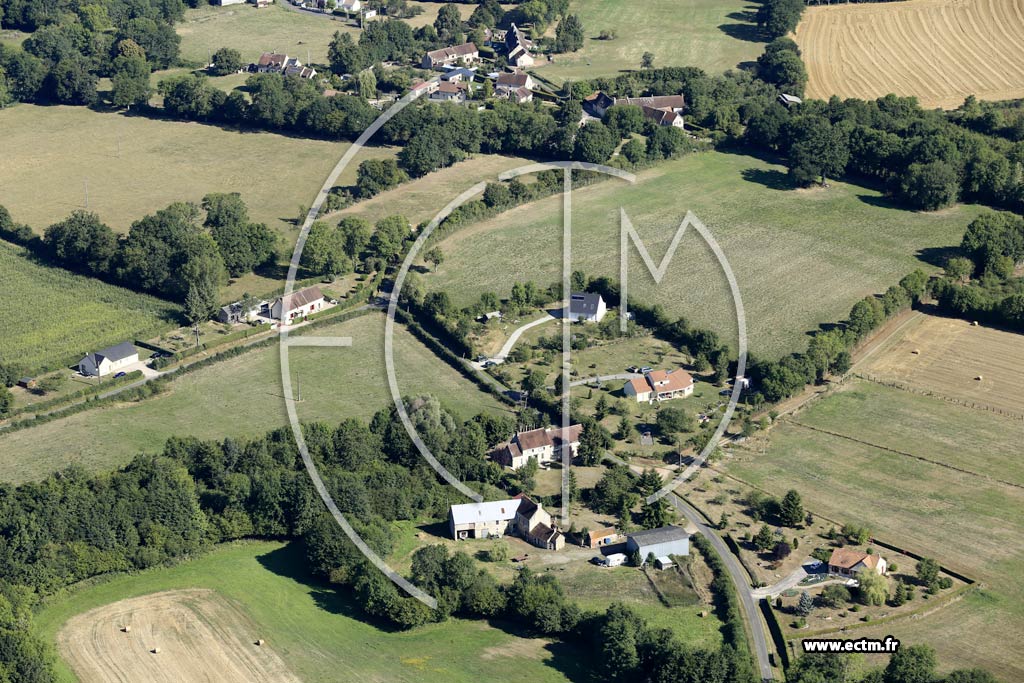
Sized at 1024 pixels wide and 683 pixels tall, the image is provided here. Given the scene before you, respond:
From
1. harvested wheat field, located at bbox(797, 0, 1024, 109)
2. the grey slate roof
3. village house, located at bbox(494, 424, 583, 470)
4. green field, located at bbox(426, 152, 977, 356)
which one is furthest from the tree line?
harvested wheat field, located at bbox(797, 0, 1024, 109)

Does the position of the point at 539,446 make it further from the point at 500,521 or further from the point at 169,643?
the point at 169,643

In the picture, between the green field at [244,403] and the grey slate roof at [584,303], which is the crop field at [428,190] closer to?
the green field at [244,403]

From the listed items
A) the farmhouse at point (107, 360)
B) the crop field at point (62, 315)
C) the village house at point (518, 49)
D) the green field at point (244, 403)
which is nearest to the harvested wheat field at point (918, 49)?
the village house at point (518, 49)

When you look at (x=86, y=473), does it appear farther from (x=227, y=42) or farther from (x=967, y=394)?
(x=227, y=42)

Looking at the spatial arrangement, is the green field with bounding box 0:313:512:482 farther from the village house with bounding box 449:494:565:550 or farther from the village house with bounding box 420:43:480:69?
the village house with bounding box 420:43:480:69

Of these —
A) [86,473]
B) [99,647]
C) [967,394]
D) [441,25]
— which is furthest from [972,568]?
[441,25]
